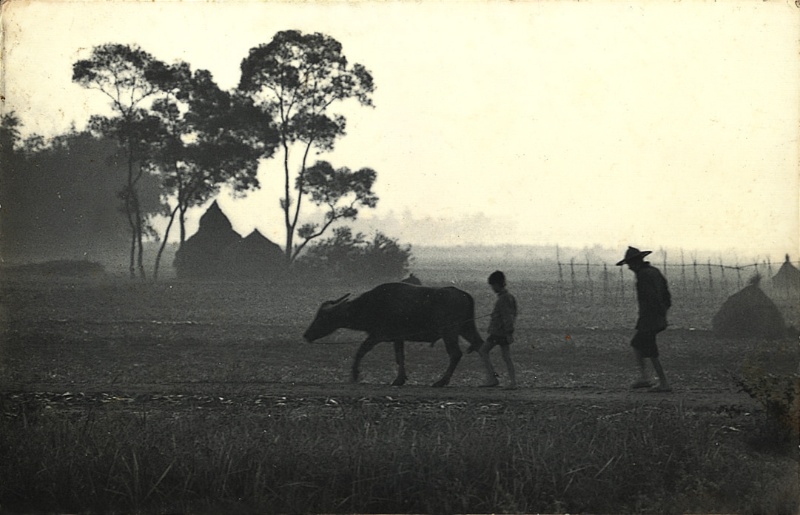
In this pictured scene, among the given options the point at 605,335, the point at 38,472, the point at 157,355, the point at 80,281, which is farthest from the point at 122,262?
the point at 38,472

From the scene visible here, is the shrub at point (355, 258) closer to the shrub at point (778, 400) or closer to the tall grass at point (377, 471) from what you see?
the shrub at point (778, 400)

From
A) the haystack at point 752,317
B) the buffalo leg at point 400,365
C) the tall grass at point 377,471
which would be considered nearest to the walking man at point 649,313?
the tall grass at point 377,471

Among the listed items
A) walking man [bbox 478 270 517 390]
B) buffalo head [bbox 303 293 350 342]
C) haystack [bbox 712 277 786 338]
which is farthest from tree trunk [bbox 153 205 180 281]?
haystack [bbox 712 277 786 338]

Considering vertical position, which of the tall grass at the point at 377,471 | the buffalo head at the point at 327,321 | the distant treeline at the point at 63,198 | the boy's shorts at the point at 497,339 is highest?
the distant treeline at the point at 63,198

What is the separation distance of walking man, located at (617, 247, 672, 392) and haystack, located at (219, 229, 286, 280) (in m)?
14.0

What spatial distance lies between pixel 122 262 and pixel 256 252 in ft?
12.4

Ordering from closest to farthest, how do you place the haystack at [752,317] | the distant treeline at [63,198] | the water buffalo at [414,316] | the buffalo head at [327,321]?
the water buffalo at [414,316], the buffalo head at [327,321], the distant treeline at [63,198], the haystack at [752,317]

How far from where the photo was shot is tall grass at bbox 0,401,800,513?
224 inches

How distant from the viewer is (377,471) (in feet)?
19.2

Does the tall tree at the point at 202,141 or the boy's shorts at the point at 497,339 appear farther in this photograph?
the tall tree at the point at 202,141

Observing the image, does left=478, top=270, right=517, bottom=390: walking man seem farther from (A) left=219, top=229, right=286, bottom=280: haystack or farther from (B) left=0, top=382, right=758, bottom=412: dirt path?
(A) left=219, top=229, right=286, bottom=280: haystack

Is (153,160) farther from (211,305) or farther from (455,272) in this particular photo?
(455,272)

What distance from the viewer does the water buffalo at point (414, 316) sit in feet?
35.2

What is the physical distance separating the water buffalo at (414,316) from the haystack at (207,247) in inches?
490
